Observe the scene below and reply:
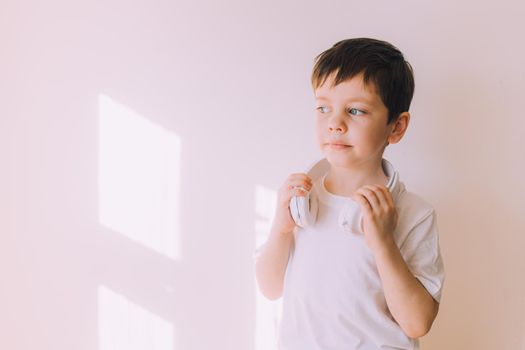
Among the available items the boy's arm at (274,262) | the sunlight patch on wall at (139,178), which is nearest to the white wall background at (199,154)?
the sunlight patch on wall at (139,178)

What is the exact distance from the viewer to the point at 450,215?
137 centimetres

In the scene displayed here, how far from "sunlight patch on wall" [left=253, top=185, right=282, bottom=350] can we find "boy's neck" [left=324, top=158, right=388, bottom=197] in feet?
0.86

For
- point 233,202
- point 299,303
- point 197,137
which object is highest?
point 197,137

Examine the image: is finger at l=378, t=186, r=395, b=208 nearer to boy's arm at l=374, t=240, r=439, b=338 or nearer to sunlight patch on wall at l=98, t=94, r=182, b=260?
boy's arm at l=374, t=240, r=439, b=338

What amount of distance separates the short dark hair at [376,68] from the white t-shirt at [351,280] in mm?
152

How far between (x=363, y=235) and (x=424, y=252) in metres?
0.11

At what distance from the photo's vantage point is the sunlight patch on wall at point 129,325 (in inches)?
58.0

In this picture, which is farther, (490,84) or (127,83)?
(127,83)

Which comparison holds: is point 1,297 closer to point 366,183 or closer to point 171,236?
point 171,236

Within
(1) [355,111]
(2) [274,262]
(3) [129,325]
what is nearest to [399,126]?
(1) [355,111]

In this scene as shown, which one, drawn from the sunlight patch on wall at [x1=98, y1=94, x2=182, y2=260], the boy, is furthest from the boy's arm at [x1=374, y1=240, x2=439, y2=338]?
the sunlight patch on wall at [x1=98, y1=94, x2=182, y2=260]

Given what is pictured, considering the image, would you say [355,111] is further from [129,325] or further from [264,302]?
[129,325]

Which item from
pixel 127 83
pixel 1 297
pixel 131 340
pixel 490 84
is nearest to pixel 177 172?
pixel 127 83

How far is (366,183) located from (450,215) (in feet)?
0.98
